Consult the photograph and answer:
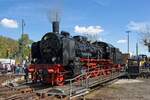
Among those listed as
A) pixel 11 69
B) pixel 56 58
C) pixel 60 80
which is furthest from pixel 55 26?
pixel 11 69

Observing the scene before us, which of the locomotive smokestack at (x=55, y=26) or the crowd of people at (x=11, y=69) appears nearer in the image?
the locomotive smokestack at (x=55, y=26)

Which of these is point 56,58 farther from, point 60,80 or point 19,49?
point 19,49

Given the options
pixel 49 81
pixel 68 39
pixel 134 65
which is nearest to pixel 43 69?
pixel 49 81

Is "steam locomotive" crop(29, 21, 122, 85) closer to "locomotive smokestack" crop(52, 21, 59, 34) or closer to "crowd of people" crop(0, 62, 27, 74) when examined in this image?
"locomotive smokestack" crop(52, 21, 59, 34)

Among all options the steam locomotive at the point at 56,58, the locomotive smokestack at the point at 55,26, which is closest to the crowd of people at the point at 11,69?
the steam locomotive at the point at 56,58

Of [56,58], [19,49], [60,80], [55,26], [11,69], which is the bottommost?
[60,80]

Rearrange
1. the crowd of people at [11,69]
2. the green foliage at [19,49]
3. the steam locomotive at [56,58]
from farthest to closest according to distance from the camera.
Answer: the green foliage at [19,49]
the crowd of people at [11,69]
the steam locomotive at [56,58]

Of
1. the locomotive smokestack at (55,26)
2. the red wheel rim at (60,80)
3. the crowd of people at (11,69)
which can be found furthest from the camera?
the crowd of people at (11,69)

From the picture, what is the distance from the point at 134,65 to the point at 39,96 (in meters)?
27.1

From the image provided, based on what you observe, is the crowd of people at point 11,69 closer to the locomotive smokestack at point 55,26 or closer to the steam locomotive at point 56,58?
the steam locomotive at point 56,58

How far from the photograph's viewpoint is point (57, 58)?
23.3 meters

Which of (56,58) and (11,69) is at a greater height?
(56,58)

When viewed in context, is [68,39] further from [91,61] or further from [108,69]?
[108,69]

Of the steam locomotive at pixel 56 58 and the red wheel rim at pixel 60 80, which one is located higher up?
the steam locomotive at pixel 56 58
